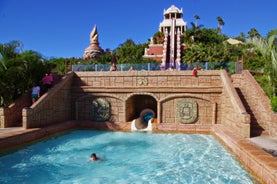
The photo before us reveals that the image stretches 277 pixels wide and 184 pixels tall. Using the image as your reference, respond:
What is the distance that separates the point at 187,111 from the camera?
12070 mm

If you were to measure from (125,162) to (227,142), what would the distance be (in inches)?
148

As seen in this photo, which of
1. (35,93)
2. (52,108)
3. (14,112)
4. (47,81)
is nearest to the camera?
(14,112)

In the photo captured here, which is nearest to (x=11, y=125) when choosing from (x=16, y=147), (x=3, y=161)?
(x=16, y=147)

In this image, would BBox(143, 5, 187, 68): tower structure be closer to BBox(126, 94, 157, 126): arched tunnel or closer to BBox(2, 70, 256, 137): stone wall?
BBox(126, 94, 157, 126): arched tunnel

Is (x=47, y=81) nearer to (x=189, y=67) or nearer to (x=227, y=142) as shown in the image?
(x=189, y=67)

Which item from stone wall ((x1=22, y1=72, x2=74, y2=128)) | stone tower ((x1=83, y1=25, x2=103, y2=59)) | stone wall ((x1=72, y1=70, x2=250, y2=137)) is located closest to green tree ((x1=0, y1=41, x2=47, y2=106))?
stone wall ((x1=22, y1=72, x2=74, y2=128))

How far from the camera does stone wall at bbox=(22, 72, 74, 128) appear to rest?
392 inches

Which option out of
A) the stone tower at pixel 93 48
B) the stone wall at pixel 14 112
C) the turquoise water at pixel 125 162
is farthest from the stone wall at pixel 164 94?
the stone tower at pixel 93 48

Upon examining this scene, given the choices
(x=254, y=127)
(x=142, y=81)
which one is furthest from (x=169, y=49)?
(x=254, y=127)

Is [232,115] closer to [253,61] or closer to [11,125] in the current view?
[11,125]

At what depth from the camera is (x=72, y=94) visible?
13383 mm

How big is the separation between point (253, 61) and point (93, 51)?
85.0ft

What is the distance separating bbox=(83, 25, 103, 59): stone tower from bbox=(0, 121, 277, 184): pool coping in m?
26.4

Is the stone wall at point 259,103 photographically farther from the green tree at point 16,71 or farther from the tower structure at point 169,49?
the tower structure at point 169,49
